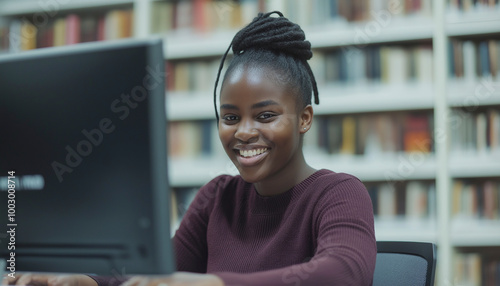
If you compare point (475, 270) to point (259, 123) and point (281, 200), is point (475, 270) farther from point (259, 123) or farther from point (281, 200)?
point (259, 123)

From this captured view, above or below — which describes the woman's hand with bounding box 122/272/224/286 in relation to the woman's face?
below

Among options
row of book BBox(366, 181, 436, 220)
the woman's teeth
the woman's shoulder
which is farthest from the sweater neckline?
row of book BBox(366, 181, 436, 220)

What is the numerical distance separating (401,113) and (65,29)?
192 cm

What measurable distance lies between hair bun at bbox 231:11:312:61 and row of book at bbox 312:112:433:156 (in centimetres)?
148

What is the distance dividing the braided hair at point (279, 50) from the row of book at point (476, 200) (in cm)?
166

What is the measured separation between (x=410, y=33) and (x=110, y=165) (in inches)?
90.3

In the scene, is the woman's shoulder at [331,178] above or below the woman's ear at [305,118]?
below

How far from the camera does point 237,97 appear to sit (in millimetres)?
1119

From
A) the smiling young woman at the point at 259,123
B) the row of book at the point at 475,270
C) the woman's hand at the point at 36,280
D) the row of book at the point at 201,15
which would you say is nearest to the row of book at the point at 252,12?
the row of book at the point at 201,15

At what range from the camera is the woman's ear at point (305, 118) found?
1.19m

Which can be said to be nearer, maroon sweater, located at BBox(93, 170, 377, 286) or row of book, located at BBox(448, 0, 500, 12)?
maroon sweater, located at BBox(93, 170, 377, 286)

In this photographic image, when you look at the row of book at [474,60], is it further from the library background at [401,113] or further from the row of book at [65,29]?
the row of book at [65,29]

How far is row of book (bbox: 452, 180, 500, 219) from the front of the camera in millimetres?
2588

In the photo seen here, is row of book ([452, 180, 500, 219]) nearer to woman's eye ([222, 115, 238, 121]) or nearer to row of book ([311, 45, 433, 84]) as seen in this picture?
row of book ([311, 45, 433, 84])
